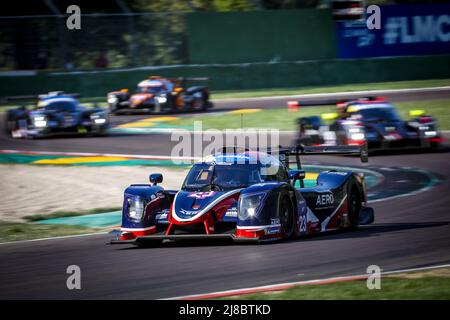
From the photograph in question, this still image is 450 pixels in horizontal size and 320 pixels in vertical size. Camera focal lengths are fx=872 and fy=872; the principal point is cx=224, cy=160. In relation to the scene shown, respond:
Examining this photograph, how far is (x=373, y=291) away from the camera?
7699 mm

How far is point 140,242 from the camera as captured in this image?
1067 centimetres

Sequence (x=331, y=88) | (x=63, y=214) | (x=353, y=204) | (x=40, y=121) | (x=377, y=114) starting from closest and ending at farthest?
1. (x=353, y=204)
2. (x=63, y=214)
3. (x=377, y=114)
4. (x=40, y=121)
5. (x=331, y=88)

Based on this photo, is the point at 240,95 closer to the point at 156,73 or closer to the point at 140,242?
the point at 156,73

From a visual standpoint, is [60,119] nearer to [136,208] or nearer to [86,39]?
[86,39]

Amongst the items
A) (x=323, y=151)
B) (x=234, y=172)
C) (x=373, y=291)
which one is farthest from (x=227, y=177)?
(x=373, y=291)

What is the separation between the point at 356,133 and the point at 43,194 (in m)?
7.55

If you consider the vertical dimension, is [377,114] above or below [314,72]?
below

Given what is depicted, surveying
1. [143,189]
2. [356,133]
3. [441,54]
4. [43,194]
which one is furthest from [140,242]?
[441,54]

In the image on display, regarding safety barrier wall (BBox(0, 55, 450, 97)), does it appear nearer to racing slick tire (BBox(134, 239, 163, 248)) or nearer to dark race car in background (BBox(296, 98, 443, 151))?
dark race car in background (BBox(296, 98, 443, 151))

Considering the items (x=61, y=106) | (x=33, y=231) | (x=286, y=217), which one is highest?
(x=61, y=106)

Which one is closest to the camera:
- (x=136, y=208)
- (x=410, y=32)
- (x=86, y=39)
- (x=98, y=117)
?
(x=136, y=208)

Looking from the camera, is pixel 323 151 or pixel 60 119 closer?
pixel 323 151

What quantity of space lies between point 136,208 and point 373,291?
4.13 meters

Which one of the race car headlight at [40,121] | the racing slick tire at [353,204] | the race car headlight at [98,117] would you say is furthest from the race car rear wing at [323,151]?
the race car headlight at [40,121]
